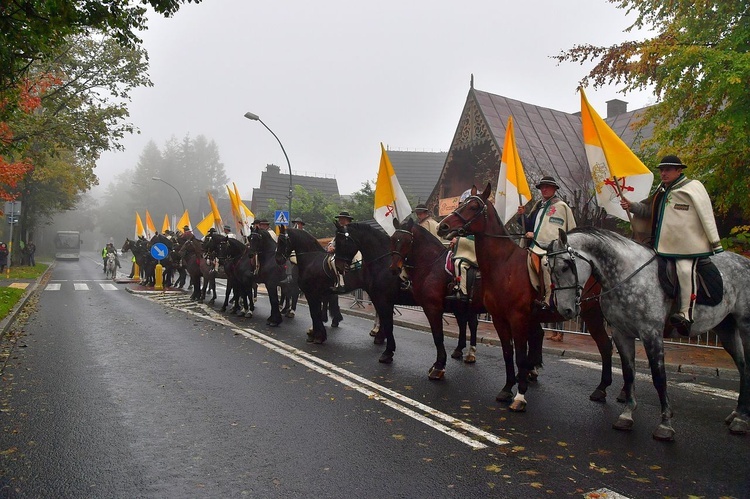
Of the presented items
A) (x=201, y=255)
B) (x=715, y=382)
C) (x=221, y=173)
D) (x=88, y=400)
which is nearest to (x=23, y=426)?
(x=88, y=400)

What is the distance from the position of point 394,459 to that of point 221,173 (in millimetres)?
110210

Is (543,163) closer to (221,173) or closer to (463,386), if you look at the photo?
(463,386)

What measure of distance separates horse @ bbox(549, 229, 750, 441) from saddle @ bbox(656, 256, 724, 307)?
2.1 inches

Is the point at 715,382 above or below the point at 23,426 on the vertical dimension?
above

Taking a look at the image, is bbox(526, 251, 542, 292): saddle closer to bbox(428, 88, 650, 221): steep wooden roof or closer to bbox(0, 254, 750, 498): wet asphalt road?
bbox(0, 254, 750, 498): wet asphalt road

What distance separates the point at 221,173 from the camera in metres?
108

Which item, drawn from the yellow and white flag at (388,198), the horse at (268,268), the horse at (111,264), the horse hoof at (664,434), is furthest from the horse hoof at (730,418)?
the horse at (111,264)

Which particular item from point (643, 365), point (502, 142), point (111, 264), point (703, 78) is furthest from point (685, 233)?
point (111, 264)

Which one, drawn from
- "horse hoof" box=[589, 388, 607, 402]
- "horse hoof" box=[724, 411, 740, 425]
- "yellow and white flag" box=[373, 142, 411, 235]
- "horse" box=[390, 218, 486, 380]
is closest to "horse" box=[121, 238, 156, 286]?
"yellow and white flag" box=[373, 142, 411, 235]

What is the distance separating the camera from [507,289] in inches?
240

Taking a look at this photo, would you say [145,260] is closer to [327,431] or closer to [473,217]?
[473,217]

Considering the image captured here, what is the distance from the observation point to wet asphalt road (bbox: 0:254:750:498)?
12.9 ft

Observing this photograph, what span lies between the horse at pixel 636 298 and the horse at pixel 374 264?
12.5ft

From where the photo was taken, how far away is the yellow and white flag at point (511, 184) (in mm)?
9531
